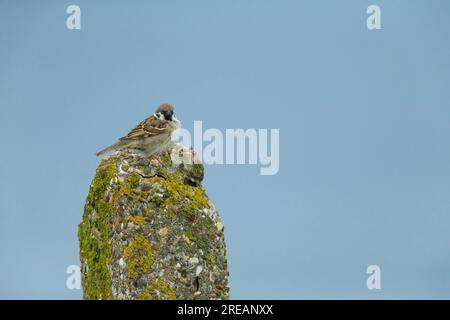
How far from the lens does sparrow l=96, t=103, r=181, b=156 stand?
15695 millimetres

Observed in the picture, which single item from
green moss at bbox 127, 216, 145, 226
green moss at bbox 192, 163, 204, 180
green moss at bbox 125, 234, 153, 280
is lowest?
green moss at bbox 125, 234, 153, 280

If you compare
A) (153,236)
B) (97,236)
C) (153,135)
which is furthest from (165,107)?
(153,236)

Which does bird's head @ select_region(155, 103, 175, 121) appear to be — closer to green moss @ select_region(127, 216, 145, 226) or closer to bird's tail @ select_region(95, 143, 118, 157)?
bird's tail @ select_region(95, 143, 118, 157)

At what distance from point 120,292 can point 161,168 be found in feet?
8.82

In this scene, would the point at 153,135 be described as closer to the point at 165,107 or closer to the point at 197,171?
the point at 165,107

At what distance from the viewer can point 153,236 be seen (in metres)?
13.7

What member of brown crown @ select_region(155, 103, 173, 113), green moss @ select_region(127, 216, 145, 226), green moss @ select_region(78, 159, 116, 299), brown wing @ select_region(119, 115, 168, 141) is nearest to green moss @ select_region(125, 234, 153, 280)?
green moss @ select_region(127, 216, 145, 226)

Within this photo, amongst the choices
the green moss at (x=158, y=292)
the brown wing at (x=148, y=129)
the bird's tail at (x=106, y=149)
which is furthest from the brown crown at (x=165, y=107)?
the green moss at (x=158, y=292)

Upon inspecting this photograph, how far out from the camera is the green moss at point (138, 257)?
13477 mm

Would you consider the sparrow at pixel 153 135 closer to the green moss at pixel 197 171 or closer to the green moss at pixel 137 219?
the green moss at pixel 197 171

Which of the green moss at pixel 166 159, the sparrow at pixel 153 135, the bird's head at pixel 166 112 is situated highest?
the bird's head at pixel 166 112
